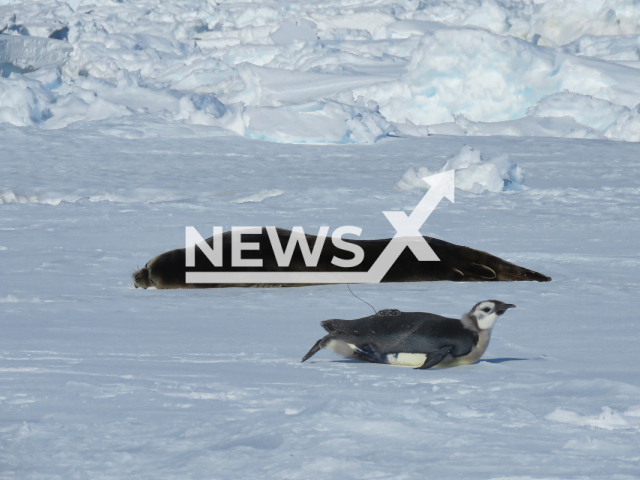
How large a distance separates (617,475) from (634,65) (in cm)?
1512

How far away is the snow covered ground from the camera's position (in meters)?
1.49

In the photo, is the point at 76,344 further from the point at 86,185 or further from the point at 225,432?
the point at 86,185

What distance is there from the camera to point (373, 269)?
13.3ft

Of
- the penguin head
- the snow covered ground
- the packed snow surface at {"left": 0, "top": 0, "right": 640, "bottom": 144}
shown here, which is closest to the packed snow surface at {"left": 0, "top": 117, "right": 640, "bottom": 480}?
the snow covered ground

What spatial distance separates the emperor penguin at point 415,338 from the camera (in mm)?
2127

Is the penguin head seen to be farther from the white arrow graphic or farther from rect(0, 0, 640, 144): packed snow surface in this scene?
rect(0, 0, 640, 144): packed snow surface

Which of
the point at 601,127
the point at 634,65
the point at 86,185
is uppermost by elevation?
the point at 634,65

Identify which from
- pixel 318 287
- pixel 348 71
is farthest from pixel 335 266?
→ pixel 348 71

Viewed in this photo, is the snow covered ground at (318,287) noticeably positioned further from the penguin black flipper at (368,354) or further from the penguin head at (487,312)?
the penguin head at (487,312)

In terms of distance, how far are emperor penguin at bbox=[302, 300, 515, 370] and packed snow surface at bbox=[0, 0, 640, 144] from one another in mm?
8483

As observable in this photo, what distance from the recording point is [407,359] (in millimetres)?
2162

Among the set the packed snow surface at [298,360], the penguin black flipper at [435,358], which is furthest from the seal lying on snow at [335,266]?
the penguin black flipper at [435,358]

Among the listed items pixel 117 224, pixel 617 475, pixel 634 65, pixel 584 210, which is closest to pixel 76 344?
pixel 617 475

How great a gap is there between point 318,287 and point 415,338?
1747 mm
